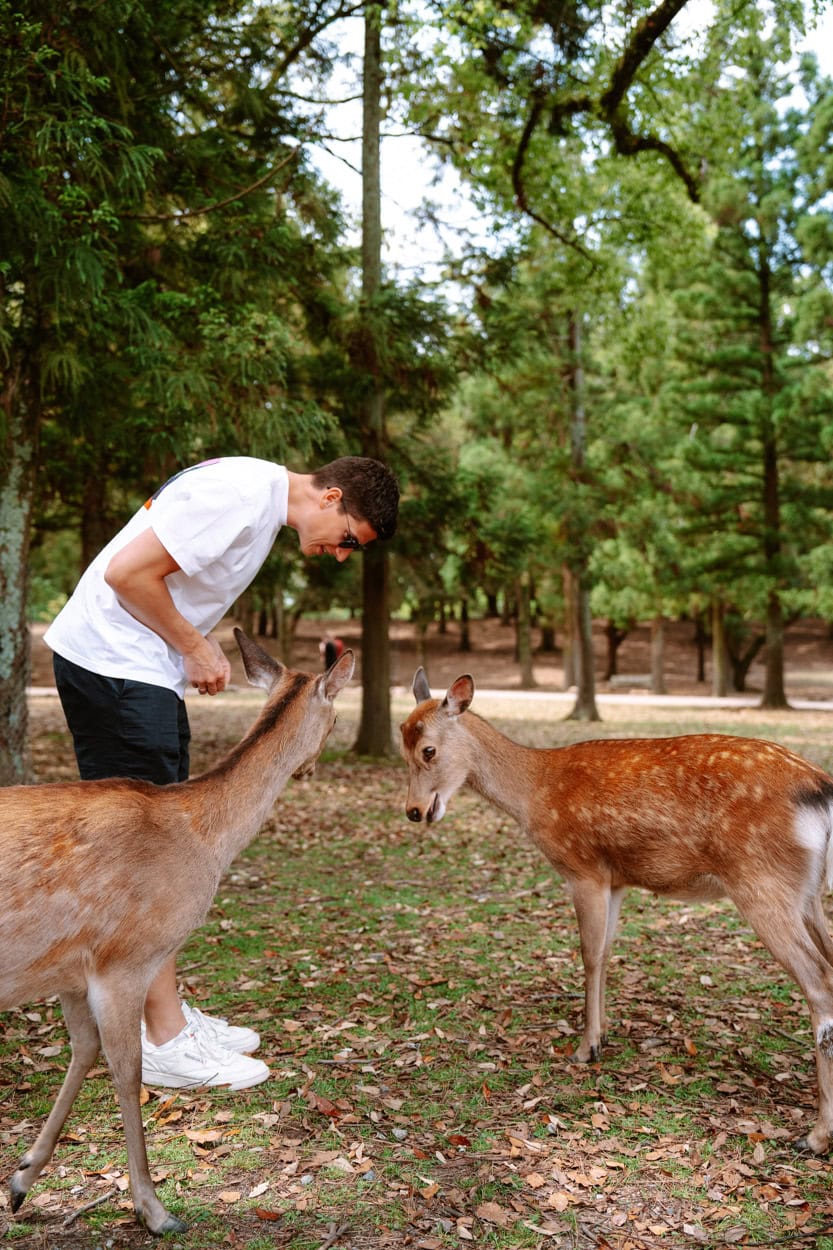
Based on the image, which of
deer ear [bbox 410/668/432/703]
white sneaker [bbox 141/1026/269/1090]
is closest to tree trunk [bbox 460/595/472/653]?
deer ear [bbox 410/668/432/703]

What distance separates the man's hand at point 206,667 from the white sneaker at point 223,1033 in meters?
1.46

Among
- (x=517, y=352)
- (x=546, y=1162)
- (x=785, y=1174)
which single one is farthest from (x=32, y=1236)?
(x=517, y=352)

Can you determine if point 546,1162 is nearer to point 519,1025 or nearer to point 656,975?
point 519,1025

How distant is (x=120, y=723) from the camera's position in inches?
151

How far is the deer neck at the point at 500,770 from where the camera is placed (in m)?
4.95

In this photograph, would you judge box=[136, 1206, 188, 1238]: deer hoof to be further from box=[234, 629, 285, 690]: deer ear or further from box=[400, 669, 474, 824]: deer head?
box=[400, 669, 474, 824]: deer head

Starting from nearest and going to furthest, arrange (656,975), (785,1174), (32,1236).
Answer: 1. (32,1236)
2. (785,1174)
3. (656,975)

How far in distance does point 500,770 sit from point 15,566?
17.3ft

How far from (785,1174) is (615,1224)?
0.70m

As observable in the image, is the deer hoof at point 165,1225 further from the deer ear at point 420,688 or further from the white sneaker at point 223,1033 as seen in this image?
the deer ear at point 420,688

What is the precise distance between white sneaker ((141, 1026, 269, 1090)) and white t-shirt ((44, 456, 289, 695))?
4.78 ft

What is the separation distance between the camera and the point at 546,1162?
3.59m

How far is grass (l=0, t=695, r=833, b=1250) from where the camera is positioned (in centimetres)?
325

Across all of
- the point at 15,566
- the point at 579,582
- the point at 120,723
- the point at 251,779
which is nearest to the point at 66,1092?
the point at 251,779
